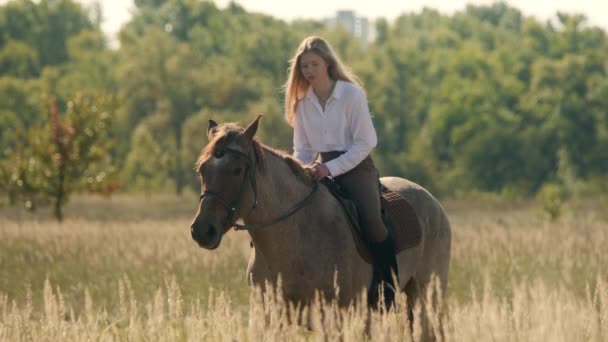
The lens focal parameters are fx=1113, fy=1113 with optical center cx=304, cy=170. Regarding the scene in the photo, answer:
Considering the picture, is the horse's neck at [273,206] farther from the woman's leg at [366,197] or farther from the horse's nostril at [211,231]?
the horse's nostril at [211,231]

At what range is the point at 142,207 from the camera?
5659 cm

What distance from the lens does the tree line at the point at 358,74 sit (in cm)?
6450

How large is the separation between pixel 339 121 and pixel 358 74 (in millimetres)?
67912

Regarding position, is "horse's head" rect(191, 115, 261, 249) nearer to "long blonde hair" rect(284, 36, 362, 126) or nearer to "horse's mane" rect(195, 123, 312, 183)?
"horse's mane" rect(195, 123, 312, 183)

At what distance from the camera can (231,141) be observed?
6.68m

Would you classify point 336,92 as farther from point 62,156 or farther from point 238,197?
point 62,156

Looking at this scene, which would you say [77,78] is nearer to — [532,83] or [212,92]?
[212,92]

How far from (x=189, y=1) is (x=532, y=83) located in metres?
32.8

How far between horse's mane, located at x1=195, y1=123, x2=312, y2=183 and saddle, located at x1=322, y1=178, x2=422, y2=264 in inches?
12.8

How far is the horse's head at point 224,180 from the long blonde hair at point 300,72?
3.03ft

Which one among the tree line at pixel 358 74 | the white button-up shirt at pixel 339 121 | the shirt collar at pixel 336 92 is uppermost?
the shirt collar at pixel 336 92

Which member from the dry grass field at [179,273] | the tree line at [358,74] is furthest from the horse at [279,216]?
the tree line at [358,74]

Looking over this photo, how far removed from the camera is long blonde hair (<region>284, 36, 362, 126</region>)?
24.8ft

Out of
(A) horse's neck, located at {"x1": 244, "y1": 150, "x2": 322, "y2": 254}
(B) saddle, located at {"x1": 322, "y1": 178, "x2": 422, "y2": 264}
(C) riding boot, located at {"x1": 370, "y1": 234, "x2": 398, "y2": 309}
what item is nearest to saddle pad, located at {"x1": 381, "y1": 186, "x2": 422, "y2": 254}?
(B) saddle, located at {"x1": 322, "y1": 178, "x2": 422, "y2": 264}
